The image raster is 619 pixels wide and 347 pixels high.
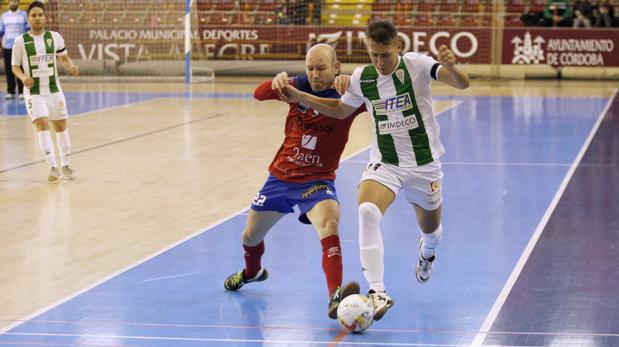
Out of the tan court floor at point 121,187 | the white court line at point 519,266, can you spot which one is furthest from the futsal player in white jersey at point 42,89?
the white court line at point 519,266

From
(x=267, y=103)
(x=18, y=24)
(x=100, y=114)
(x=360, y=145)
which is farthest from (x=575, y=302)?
(x=18, y=24)

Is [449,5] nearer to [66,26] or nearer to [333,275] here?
[66,26]

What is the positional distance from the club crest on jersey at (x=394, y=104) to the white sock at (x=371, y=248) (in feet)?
2.26

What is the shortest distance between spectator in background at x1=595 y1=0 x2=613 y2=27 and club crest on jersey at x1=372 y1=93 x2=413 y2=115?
24303mm

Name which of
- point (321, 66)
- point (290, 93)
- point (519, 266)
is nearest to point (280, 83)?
point (290, 93)

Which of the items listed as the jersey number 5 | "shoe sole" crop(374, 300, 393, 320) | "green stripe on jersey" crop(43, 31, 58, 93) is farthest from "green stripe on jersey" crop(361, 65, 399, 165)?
"green stripe on jersey" crop(43, 31, 58, 93)

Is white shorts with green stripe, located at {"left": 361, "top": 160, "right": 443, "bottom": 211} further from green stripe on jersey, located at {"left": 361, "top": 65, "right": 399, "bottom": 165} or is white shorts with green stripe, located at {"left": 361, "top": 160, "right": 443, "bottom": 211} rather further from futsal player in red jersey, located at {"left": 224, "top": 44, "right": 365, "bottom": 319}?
futsal player in red jersey, located at {"left": 224, "top": 44, "right": 365, "bottom": 319}

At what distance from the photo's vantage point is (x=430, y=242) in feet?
25.1

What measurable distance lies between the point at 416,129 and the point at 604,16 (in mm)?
24372

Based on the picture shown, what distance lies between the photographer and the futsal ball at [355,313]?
254 inches

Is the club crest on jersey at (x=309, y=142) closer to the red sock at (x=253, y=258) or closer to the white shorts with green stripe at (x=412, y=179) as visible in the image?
the white shorts with green stripe at (x=412, y=179)

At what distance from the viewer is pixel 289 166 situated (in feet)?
23.9

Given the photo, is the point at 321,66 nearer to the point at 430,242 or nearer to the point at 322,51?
the point at 322,51

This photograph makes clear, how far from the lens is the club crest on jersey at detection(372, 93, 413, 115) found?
7027mm
